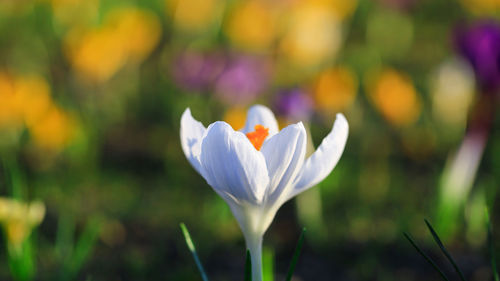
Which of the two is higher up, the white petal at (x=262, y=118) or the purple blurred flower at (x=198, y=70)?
the white petal at (x=262, y=118)

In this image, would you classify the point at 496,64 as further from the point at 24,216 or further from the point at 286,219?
the point at 24,216

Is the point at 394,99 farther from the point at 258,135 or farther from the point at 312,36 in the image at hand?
the point at 258,135

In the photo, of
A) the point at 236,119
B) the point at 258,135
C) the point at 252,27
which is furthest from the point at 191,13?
the point at 258,135

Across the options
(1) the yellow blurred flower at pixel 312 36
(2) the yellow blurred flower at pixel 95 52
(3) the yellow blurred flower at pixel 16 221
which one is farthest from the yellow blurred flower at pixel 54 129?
(1) the yellow blurred flower at pixel 312 36

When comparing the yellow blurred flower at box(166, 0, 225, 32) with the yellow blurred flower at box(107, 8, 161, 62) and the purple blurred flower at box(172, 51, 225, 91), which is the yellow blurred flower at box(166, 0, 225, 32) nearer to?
the yellow blurred flower at box(107, 8, 161, 62)

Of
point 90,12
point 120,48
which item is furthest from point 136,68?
point 120,48

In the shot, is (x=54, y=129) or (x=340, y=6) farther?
(x=340, y=6)

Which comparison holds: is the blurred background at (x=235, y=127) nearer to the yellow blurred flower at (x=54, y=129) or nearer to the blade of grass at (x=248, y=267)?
the yellow blurred flower at (x=54, y=129)
